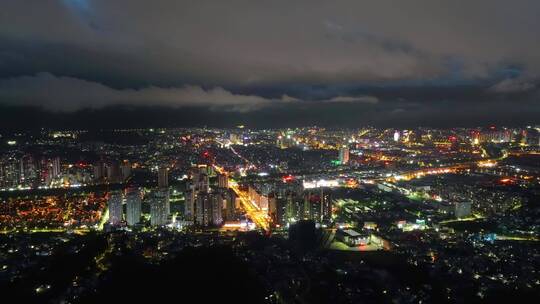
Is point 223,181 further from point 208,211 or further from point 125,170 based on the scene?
point 125,170

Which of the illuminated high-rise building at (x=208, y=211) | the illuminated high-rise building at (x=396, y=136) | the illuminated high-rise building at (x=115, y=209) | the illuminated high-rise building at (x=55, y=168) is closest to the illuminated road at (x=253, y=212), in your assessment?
the illuminated high-rise building at (x=208, y=211)

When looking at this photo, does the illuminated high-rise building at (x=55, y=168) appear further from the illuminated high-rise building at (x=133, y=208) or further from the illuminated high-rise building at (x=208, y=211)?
the illuminated high-rise building at (x=208, y=211)

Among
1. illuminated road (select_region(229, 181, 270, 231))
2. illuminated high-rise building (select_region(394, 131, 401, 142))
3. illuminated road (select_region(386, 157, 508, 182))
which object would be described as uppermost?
illuminated high-rise building (select_region(394, 131, 401, 142))

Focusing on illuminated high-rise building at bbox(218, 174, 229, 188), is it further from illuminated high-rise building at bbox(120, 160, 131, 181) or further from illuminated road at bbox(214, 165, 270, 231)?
illuminated high-rise building at bbox(120, 160, 131, 181)

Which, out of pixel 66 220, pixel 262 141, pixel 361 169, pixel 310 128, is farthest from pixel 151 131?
pixel 66 220

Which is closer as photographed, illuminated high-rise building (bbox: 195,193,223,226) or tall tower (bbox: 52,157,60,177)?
illuminated high-rise building (bbox: 195,193,223,226)

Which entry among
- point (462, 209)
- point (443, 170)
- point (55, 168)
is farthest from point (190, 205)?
point (443, 170)

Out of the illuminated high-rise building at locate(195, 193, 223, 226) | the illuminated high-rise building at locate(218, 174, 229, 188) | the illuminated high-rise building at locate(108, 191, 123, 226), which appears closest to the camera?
the illuminated high-rise building at locate(195, 193, 223, 226)

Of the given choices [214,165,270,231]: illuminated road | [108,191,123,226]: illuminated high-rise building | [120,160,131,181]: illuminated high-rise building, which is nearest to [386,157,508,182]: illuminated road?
[214,165,270,231]: illuminated road

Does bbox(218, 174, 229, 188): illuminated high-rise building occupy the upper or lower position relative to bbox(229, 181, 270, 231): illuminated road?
upper
